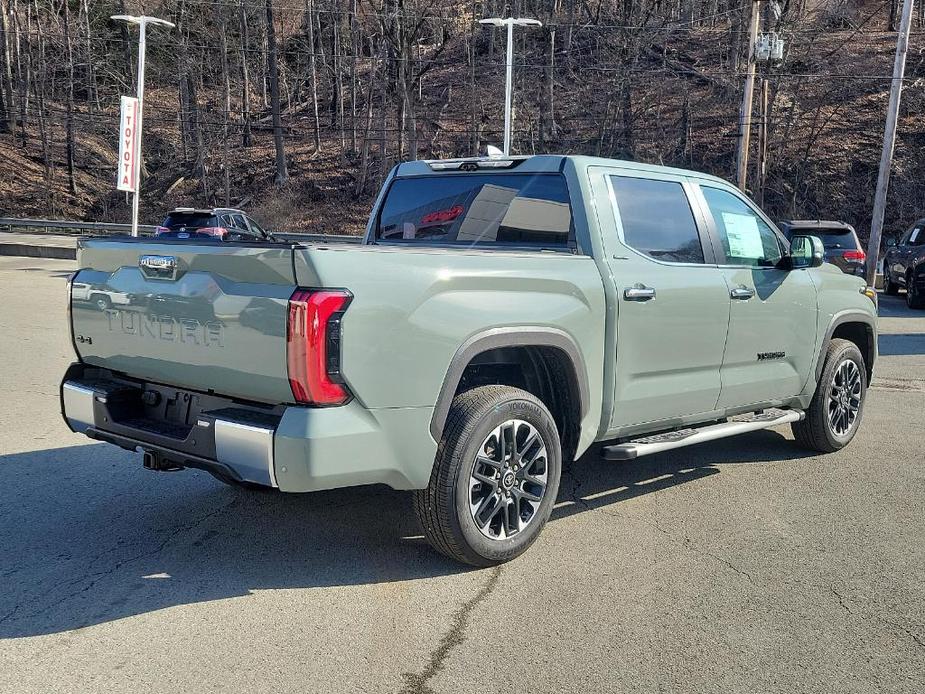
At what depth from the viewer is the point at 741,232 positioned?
5.83m

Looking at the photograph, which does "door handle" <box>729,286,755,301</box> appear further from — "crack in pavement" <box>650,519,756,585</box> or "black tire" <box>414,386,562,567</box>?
"black tire" <box>414,386,562,567</box>

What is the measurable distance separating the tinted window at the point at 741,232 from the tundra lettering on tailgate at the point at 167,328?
331 centimetres

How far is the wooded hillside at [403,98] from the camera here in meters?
41.1

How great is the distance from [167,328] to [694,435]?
299 cm

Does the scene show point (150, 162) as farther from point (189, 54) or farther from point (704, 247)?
point (704, 247)

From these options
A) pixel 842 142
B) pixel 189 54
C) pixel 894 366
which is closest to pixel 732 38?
pixel 842 142

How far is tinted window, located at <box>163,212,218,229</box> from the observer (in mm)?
20641

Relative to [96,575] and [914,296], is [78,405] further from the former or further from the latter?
[914,296]

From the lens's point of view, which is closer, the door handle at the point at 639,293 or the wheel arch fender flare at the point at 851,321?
the door handle at the point at 639,293

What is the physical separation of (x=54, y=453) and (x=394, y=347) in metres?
3.64

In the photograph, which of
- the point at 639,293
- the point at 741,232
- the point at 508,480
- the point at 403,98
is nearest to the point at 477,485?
the point at 508,480

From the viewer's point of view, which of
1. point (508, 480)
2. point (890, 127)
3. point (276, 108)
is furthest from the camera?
point (276, 108)

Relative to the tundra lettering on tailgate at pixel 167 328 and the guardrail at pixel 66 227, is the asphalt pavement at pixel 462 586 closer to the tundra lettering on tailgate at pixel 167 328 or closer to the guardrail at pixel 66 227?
the tundra lettering on tailgate at pixel 167 328

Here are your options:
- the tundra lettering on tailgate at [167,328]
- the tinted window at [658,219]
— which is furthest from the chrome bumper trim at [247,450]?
the tinted window at [658,219]
